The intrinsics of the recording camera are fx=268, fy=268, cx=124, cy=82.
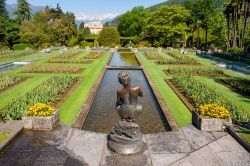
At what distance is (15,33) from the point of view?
60344 mm

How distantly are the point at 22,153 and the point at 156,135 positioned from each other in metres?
4.67

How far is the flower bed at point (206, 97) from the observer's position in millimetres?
12375

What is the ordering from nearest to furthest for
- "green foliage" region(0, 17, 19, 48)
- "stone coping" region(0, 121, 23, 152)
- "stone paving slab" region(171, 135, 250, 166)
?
"stone paving slab" region(171, 135, 250, 166) → "stone coping" region(0, 121, 23, 152) → "green foliage" region(0, 17, 19, 48)

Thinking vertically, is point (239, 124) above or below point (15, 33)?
below

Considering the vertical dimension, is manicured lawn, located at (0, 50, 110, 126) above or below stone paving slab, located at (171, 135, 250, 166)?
above

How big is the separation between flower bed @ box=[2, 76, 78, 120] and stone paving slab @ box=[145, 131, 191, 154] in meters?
5.88

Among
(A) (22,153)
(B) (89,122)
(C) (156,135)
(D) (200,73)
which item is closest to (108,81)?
(D) (200,73)

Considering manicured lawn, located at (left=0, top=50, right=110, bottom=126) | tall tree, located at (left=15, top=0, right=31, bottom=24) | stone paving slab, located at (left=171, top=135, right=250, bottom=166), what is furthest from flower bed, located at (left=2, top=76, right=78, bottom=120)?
tall tree, located at (left=15, top=0, right=31, bottom=24)

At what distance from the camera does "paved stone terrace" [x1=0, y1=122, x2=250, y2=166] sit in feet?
26.4

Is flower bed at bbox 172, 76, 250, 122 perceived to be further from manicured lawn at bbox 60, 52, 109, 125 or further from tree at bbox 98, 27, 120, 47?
tree at bbox 98, 27, 120, 47

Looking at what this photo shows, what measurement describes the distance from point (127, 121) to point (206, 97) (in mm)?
7724

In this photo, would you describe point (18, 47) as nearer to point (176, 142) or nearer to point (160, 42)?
point (160, 42)

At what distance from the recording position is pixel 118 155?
27.8 ft

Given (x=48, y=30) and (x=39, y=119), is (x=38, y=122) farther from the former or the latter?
(x=48, y=30)
